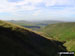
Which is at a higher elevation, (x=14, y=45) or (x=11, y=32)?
(x=11, y=32)

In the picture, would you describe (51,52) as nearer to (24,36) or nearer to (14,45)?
(24,36)

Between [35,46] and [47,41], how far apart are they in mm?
14340

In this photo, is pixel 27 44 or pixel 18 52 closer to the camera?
pixel 18 52

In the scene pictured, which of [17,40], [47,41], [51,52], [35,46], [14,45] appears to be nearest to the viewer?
[14,45]

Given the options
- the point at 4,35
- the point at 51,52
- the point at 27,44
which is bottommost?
the point at 51,52

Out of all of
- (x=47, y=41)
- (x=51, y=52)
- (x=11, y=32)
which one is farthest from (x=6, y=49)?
(x=47, y=41)

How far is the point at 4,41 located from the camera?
5238cm

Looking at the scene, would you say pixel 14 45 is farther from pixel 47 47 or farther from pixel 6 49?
pixel 47 47

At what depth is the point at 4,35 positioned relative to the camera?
55875mm

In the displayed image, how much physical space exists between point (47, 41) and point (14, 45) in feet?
85.6

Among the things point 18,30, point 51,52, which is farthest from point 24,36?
point 51,52

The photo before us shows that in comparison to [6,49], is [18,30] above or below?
above

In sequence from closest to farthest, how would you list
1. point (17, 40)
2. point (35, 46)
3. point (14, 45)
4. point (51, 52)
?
1. point (14, 45)
2. point (17, 40)
3. point (35, 46)
4. point (51, 52)

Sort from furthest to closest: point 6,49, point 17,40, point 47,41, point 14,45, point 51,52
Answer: point 47,41
point 51,52
point 17,40
point 14,45
point 6,49
